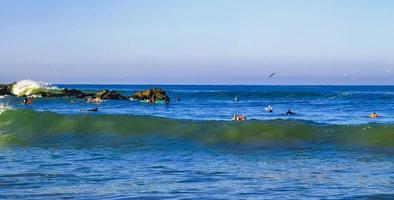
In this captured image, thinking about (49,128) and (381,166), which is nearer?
(381,166)

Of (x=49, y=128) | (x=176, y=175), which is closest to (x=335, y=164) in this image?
(x=176, y=175)

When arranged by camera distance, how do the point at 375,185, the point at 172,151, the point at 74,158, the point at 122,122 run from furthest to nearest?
the point at 122,122
the point at 172,151
the point at 74,158
the point at 375,185

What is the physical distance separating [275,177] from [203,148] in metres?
7.63

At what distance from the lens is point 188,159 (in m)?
18.7

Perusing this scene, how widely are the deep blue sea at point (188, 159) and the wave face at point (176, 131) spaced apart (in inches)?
1.8

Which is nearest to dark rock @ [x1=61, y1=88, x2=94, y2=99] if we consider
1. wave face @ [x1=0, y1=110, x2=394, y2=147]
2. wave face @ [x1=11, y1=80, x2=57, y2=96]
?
wave face @ [x1=11, y1=80, x2=57, y2=96]

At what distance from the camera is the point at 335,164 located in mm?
17297

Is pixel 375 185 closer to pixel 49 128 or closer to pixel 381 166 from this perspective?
pixel 381 166

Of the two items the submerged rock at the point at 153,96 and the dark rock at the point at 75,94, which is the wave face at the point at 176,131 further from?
the dark rock at the point at 75,94

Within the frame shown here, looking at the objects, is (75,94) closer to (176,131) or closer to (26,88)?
(26,88)

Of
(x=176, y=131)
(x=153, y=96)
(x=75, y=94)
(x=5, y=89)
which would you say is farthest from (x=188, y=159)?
(x=5, y=89)

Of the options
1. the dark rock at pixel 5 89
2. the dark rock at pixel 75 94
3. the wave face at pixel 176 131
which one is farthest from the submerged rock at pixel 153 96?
the wave face at pixel 176 131

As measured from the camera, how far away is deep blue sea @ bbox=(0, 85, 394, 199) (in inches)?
511

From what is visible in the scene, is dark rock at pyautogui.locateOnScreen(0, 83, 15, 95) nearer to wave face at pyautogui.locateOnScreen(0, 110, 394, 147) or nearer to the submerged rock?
the submerged rock
